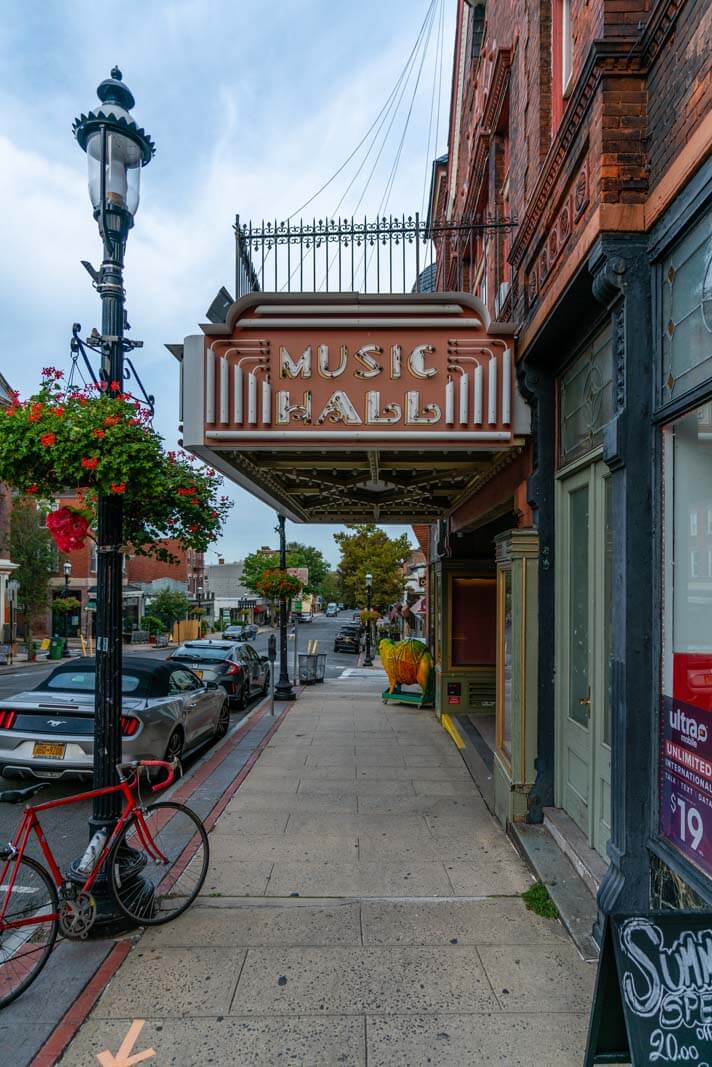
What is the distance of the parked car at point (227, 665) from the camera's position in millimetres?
13914

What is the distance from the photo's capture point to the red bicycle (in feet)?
11.8

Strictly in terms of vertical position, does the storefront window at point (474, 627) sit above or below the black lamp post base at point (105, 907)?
above

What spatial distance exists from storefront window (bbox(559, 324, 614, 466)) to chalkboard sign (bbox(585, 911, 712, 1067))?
2.82m

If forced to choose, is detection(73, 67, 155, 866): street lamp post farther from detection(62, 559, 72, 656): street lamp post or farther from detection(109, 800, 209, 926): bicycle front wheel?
detection(62, 559, 72, 656): street lamp post

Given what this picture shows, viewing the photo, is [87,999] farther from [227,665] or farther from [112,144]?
[227,665]

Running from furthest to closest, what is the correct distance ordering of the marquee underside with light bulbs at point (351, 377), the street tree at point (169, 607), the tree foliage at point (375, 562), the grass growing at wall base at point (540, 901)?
the street tree at point (169, 607) → the tree foliage at point (375, 562) → the marquee underside with light bulbs at point (351, 377) → the grass growing at wall base at point (540, 901)

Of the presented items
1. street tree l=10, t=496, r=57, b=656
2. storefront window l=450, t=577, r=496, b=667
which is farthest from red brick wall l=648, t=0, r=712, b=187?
street tree l=10, t=496, r=57, b=656

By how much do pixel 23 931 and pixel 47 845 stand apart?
0.64 meters

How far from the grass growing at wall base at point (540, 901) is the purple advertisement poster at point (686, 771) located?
1.18 meters

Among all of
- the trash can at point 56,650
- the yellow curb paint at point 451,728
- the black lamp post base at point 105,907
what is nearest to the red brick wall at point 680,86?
the black lamp post base at point 105,907

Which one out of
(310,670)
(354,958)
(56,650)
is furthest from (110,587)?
(56,650)

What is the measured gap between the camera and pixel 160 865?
479 cm

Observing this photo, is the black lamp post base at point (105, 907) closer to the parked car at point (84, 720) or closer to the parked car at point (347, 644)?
the parked car at point (84, 720)

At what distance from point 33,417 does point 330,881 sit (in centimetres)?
373
